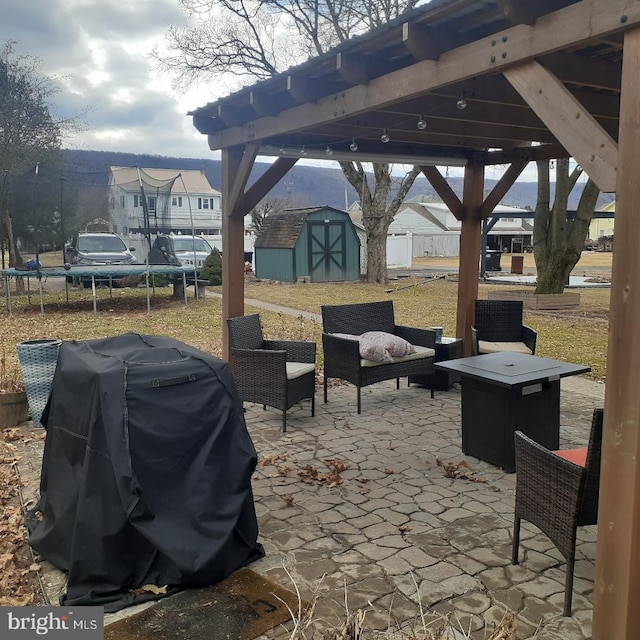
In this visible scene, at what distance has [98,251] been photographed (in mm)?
16703

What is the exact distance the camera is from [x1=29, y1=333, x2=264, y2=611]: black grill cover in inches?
108

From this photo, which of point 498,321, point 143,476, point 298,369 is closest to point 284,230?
point 498,321

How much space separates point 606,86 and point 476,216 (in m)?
3.11

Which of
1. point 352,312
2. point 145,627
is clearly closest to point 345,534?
point 145,627

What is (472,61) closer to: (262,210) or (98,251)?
(98,251)

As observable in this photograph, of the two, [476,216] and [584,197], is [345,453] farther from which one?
[584,197]

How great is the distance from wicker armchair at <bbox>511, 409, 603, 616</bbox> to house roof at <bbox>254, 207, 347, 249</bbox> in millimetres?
19302

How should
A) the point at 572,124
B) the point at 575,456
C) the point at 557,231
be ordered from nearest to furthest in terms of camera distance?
1. the point at 572,124
2. the point at 575,456
3. the point at 557,231

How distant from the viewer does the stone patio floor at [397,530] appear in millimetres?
2746

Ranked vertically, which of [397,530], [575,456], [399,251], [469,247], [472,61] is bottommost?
[397,530]

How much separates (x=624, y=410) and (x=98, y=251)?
52.9 ft

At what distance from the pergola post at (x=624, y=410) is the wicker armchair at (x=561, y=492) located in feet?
0.75

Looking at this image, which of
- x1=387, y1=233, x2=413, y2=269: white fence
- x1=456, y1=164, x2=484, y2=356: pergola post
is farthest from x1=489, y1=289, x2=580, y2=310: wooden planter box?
x1=387, y1=233, x2=413, y2=269: white fence

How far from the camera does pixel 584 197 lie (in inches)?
559
